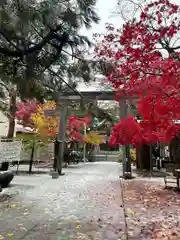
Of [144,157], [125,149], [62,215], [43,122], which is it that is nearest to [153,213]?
[62,215]

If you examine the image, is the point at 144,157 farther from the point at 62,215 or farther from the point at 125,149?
the point at 62,215

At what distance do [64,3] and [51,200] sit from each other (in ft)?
14.8

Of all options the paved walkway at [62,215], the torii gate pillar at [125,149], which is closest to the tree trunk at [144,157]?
the torii gate pillar at [125,149]

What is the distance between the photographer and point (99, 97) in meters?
12.1

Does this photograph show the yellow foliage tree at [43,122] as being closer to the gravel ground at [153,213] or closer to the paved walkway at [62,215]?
the paved walkway at [62,215]

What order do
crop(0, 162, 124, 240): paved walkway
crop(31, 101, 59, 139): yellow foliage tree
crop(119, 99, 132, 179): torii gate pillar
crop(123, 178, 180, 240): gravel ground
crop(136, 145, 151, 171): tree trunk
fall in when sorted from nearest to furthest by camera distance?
crop(0, 162, 124, 240): paved walkway
crop(123, 178, 180, 240): gravel ground
crop(119, 99, 132, 179): torii gate pillar
crop(136, 145, 151, 171): tree trunk
crop(31, 101, 59, 139): yellow foliage tree

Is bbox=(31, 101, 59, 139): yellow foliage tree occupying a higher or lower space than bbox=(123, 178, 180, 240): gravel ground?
higher

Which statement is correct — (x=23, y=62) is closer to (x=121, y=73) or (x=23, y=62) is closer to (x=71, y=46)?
(x=71, y=46)

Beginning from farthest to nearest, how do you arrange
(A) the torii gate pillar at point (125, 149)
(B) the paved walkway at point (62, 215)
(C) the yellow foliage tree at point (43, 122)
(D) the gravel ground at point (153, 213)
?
(C) the yellow foliage tree at point (43, 122), (A) the torii gate pillar at point (125, 149), (D) the gravel ground at point (153, 213), (B) the paved walkway at point (62, 215)

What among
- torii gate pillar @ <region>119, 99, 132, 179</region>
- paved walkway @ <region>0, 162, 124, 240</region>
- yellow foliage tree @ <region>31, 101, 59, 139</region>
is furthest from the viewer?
yellow foliage tree @ <region>31, 101, 59, 139</region>

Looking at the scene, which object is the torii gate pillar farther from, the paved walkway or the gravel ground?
the paved walkway

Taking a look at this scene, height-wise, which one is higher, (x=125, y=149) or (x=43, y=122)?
(x=43, y=122)

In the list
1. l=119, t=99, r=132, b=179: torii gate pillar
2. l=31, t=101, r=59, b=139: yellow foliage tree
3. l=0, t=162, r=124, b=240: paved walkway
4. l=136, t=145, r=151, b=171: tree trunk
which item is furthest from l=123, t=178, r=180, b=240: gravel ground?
l=31, t=101, r=59, b=139: yellow foliage tree

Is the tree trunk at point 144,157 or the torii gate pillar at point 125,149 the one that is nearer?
the torii gate pillar at point 125,149
